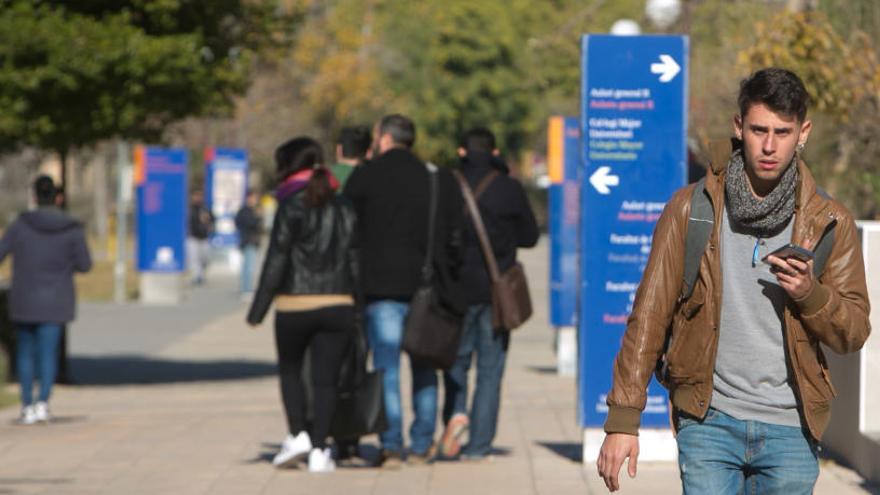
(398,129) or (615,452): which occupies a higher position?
(398,129)

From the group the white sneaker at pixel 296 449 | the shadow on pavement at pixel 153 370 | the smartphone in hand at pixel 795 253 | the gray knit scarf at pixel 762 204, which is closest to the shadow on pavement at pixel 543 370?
the shadow on pavement at pixel 153 370

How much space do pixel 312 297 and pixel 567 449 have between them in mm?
1974

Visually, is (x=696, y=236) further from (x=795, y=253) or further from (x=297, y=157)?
(x=297, y=157)

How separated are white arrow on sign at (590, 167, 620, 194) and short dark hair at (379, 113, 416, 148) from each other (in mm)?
1034

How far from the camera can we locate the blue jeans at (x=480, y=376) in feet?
Answer: 33.2

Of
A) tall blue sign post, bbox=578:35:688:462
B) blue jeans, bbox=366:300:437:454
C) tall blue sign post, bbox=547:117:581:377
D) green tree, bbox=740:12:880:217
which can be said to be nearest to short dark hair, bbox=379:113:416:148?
blue jeans, bbox=366:300:437:454

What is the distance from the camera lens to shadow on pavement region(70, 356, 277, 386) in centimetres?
1680

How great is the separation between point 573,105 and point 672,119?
4766 cm

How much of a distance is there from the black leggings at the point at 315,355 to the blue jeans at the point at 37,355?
353 centimetres

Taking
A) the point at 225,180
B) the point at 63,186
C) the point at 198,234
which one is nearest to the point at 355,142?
the point at 63,186

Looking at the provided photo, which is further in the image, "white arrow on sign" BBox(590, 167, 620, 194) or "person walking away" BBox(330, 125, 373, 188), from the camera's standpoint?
"person walking away" BBox(330, 125, 373, 188)

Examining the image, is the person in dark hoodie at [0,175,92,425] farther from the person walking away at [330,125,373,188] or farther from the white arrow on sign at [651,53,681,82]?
the white arrow on sign at [651,53,681,82]

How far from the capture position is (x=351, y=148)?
428 inches

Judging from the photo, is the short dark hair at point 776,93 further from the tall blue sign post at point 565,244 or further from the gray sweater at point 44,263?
the tall blue sign post at point 565,244
